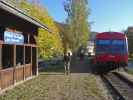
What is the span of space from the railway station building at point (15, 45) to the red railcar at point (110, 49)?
8.16 meters

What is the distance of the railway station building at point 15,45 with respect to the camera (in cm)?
1805

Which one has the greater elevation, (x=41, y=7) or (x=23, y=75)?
(x=41, y=7)

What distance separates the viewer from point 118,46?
35.0 meters

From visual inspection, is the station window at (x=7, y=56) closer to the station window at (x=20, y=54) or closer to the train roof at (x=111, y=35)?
the station window at (x=20, y=54)

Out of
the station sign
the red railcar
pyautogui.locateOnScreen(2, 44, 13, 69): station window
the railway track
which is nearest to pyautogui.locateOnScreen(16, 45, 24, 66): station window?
the station sign

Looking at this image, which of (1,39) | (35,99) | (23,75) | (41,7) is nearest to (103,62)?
(23,75)

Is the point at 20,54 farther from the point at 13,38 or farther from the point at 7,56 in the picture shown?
the point at 13,38

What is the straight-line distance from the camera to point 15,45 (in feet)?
69.1

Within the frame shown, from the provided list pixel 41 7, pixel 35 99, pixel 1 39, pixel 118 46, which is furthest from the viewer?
pixel 41 7

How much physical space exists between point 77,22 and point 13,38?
189 ft

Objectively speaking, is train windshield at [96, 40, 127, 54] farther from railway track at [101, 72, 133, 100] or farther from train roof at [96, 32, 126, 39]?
railway track at [101, 72, 133, 100]

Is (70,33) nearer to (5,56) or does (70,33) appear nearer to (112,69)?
(112,69)

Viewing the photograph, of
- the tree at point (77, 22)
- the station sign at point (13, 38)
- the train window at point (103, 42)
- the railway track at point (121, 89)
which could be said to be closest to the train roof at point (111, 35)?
the train window at point (103, 42)

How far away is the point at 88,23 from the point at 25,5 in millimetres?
26295
